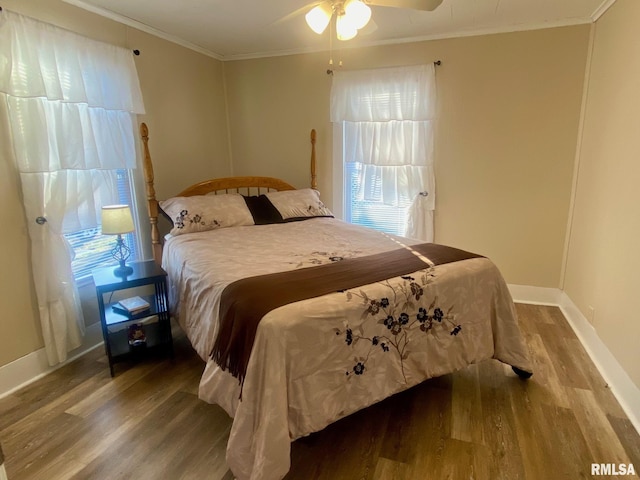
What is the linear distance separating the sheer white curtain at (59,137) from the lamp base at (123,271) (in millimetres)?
286

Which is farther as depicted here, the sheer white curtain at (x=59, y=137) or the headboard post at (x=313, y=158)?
the headboard post at (x=313, y=158)

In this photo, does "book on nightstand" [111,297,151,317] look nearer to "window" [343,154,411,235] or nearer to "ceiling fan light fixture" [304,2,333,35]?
"ceiling fan light fixture" [304,2,333,35]

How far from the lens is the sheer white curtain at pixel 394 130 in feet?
11.5

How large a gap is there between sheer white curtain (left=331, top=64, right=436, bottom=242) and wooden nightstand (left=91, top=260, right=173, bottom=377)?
7.34 feet

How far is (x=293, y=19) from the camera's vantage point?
118 inches

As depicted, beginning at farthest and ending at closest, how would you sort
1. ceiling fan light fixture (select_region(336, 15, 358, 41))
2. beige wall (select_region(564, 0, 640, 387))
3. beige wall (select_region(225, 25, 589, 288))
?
1. beige wall (select_region(225, 25, 589, 288))
2. beige wall (select_region(564, 0, 640, 387))
3. ceiling fan light fixture (select_region(336, 15, 358, 41))

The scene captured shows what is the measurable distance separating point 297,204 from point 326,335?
2057 millimetres

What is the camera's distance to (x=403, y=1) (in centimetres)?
194

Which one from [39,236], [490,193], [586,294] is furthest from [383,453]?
[490,193]
